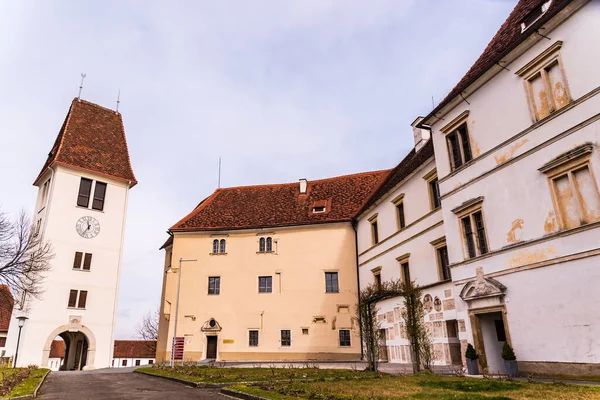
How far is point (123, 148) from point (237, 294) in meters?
19.0

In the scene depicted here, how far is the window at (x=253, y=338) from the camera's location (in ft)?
107

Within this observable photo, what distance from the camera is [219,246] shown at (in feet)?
117

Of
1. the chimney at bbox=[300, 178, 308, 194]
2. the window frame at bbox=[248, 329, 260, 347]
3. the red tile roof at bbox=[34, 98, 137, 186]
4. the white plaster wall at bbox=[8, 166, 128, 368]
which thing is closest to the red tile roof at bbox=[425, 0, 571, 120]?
the chimney at bbox=[300, 178, 308, 194]

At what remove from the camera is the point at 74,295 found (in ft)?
111

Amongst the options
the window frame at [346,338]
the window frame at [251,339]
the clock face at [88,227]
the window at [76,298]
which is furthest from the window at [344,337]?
the clock face at [88,227]

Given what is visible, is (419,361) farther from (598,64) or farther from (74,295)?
(74,295)

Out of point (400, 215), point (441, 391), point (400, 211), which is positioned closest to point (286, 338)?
point (400, 215)

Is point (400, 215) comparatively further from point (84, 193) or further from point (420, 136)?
point (84, 193)

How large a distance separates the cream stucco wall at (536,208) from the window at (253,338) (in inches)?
748

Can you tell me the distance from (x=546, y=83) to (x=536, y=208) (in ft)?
13.6

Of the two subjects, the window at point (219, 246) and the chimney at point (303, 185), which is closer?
the window at point (219, 246)

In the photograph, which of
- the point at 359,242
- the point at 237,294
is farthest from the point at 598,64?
the point at 237,294

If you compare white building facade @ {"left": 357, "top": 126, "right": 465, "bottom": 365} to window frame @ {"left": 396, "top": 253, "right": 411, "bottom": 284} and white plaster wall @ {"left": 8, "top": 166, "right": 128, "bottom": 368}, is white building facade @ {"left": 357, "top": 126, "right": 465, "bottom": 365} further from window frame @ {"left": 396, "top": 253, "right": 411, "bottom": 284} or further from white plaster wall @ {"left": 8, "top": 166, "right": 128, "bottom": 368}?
white plaster wall @ {"left": 8, "top": 166, "right": 128, "bottom": 368}

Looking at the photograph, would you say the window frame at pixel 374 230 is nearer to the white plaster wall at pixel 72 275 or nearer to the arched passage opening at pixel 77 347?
the white plaster wall at pixel 72 275
